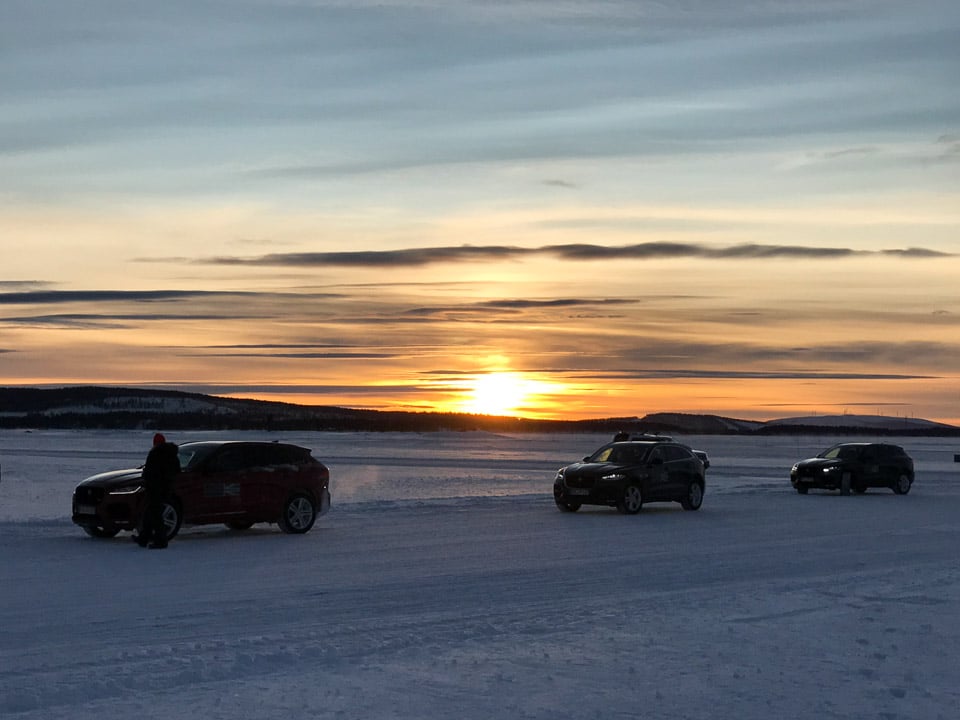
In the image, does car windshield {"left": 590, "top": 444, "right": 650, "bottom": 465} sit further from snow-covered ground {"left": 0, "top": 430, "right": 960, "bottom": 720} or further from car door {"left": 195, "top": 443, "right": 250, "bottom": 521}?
car door {"left": 195, "top": 443, "right": 250, "bottom": 521}

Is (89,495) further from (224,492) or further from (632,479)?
(632,479)

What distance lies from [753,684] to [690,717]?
1.16 m

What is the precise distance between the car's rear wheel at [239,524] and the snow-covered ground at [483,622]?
8.0 inches

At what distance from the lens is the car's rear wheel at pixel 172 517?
1988 centimetres

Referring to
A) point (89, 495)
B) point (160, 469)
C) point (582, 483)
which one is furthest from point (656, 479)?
point (89, 495)

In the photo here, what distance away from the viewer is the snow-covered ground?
27.6ft

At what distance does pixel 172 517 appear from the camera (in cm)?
1995

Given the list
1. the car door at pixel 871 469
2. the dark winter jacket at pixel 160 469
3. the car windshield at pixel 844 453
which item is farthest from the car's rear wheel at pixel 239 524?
the car door at pixel 871 469

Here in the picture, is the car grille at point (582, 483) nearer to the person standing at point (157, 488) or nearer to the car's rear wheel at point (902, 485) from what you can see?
the person standing at point (157, 488)

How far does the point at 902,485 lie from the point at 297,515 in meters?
21.4

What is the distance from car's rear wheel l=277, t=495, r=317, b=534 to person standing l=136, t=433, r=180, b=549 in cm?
263

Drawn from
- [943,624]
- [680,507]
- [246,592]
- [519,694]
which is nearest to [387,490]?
[680,507]

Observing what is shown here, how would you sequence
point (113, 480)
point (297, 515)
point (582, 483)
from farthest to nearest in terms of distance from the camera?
point (582, 483) < point (297, 515) < point (113, 480)

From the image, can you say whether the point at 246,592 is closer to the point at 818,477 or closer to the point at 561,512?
the point at 561,512
